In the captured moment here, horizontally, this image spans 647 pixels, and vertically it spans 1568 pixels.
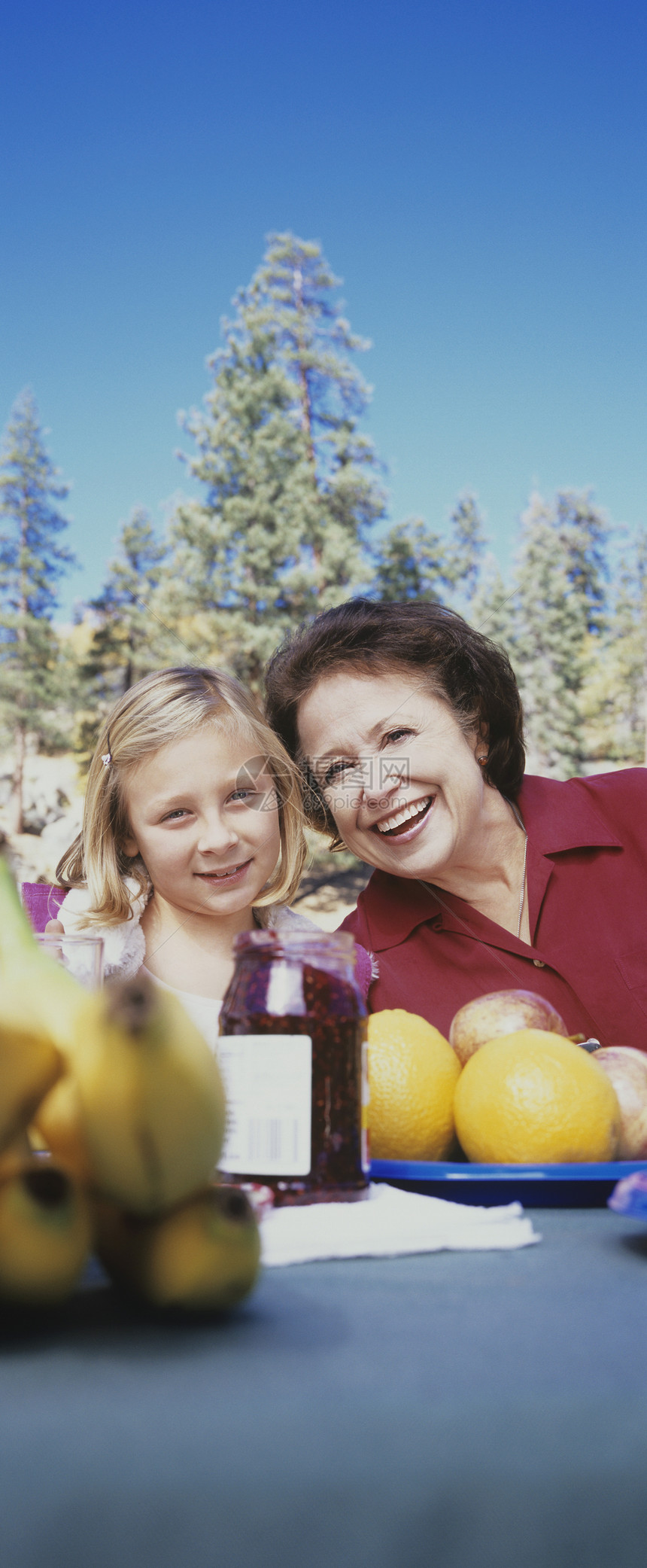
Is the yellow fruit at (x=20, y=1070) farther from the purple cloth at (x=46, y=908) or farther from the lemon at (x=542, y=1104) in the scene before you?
the purple cloth at (x=46, y=908)

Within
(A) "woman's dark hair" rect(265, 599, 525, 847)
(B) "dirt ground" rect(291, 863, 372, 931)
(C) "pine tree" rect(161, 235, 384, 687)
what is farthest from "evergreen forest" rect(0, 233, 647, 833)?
(A) "woman's dark hair" rect(265, 599, 525, 847)

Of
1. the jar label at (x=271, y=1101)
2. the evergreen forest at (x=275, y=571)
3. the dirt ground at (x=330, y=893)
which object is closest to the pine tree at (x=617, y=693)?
the evergreen forest at (x=275, y=571)

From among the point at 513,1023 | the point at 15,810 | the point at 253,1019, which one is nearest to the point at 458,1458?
the point at 253,1019

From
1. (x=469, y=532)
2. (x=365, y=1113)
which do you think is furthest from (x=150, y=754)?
(x=469, y=532)

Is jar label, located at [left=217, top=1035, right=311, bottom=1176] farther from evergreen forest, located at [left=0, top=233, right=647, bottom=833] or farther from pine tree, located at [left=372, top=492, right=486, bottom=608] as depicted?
pine tree, located at [left=372, top=492, right=486, bottom=608]

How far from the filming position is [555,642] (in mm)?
24172

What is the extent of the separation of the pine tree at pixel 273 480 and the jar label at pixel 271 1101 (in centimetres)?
1595

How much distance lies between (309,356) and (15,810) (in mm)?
10606

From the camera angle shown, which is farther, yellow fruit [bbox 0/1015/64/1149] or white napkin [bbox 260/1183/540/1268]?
white napkin [bbox 260/1183/540/1268]

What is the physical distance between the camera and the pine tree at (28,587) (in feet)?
71.2

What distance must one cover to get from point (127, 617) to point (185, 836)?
831 inches

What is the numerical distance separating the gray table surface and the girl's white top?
138cm

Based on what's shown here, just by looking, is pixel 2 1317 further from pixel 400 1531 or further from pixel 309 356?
pixel 309 356

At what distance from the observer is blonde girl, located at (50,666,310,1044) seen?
1797mm
